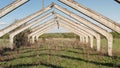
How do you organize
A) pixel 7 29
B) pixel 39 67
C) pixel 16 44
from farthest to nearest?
1. pixel 16 44
2. pixel 7 29
3. pixel 39 67

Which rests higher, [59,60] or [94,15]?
[94,15]

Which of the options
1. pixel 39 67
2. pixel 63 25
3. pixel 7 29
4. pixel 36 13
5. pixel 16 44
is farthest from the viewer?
pixel 63 25

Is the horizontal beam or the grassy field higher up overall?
the horizontal beam

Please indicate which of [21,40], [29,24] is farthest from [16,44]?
[29,24]

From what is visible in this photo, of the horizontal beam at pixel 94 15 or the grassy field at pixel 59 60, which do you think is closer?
the horizontal beam at pixel 94 15

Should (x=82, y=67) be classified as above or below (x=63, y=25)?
below

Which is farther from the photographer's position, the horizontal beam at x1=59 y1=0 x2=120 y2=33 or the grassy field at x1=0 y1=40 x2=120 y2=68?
the grassy field at x1=0 y1=40 x2=120 y2=68

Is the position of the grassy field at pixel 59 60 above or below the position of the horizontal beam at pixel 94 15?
below

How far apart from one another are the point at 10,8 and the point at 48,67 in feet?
9.31

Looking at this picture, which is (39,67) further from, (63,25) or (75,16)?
(63,25)

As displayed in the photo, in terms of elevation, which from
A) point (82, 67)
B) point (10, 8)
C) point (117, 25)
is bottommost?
point (82, 67)

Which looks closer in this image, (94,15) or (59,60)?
(94,15)

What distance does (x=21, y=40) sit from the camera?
31.1m

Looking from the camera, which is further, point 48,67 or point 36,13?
point 36,13
